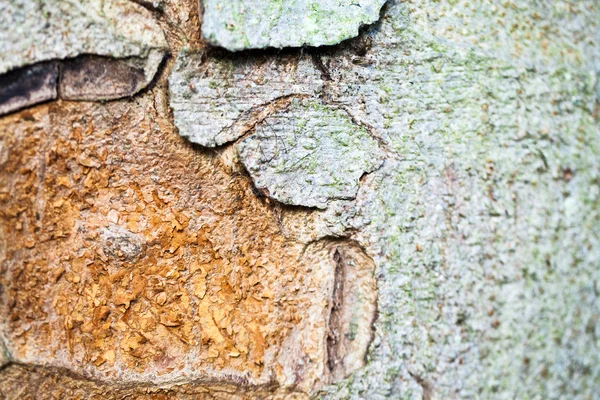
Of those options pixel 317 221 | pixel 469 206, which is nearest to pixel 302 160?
pixel 317 221

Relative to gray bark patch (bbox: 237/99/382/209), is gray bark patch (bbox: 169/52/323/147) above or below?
above

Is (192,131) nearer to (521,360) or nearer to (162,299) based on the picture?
(162,299)

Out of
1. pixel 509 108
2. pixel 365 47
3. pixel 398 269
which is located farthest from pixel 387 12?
pixel 398 269

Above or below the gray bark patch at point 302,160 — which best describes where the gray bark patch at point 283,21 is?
above

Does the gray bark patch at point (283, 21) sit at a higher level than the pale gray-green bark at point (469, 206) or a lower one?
higher

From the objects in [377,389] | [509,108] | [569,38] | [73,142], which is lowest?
[377,389]

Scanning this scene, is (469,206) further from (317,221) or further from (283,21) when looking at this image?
(283,21)
